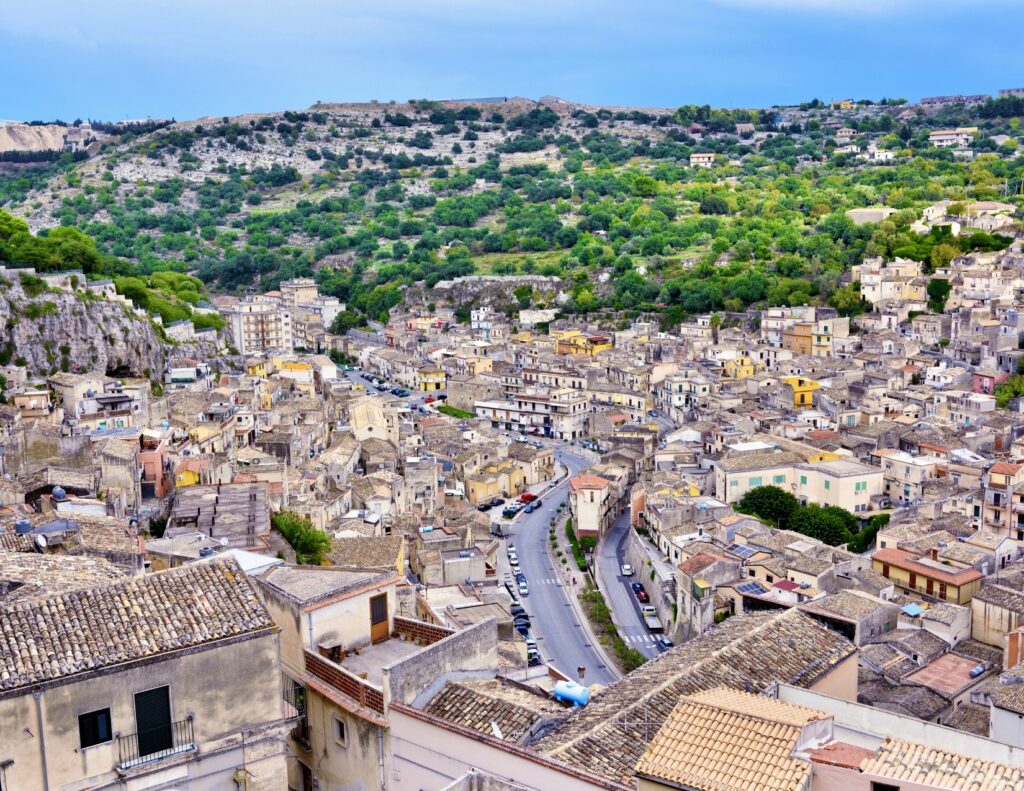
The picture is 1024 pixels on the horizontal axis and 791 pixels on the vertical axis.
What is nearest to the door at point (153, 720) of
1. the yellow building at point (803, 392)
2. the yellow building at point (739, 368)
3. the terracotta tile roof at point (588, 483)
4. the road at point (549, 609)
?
the road at point (549, 609)

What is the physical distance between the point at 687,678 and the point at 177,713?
6.10 meters

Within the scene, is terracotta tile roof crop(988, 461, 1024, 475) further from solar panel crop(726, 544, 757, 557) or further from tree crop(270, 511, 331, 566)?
tree crop(270, 511, 331, 566)

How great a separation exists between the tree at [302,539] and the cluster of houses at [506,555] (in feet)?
1.11

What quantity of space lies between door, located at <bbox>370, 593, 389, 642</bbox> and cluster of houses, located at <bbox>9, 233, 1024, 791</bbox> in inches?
1.7

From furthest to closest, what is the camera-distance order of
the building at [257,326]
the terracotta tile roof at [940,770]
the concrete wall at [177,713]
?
1. the building at [257,326]
2. the concrete wall at [177,713]
3. the terracotta tile roof at [940,770]

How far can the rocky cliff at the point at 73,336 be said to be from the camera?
36.0 metres

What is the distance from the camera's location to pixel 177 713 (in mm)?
7840

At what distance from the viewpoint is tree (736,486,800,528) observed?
31.0 m

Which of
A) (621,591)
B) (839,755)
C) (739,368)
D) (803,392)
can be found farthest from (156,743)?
(739,368)

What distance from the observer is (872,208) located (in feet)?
233

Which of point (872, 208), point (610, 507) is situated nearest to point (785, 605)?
point (610, 507)

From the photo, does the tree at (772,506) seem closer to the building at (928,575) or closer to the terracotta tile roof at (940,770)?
the building at (928,575)

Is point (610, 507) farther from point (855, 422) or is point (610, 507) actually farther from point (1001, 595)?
point (1001, 595)

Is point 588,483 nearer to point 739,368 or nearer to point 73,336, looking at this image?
point 739,368
